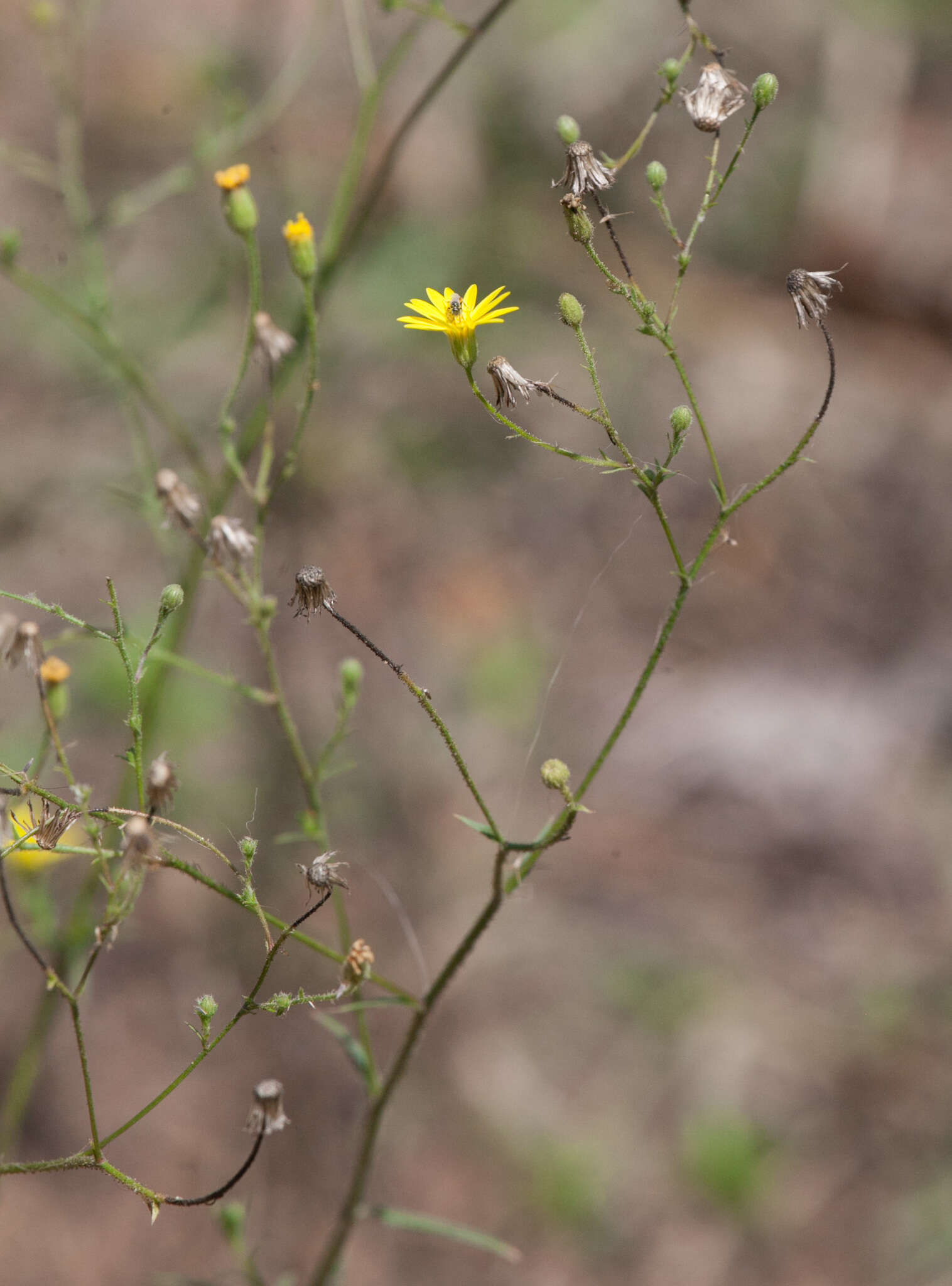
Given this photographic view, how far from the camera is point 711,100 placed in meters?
1.58

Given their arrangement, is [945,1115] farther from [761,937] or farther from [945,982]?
[761,937]

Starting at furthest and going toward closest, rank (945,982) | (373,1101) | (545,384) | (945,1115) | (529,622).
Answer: (529,622) → (945,982) → (945,1115) → (373,1101) → (545,384)

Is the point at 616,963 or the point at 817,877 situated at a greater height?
the point at 817,877

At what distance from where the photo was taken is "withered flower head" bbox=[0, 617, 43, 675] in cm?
144

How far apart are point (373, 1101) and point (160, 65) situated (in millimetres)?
6794

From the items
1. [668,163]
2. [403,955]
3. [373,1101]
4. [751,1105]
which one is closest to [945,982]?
[751,1105]

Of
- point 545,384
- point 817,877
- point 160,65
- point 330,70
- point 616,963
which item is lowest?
point 545,384

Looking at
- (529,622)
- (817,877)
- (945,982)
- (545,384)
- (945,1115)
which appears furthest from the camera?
(529,622)

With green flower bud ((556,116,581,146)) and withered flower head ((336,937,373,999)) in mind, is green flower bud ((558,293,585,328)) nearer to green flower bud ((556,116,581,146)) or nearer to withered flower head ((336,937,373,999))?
green flower bud ((556,116,581,146))

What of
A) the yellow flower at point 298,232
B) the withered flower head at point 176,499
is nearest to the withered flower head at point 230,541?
the withered flower head at point 176,499

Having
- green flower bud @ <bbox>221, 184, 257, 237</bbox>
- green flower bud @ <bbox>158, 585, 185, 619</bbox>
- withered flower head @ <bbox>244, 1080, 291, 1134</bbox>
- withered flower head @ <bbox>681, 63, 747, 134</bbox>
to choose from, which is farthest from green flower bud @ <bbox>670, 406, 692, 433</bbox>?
withered flower head @ <bbox>244, 1080, 291, 1134</bbox>

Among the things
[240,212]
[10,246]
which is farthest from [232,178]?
[10,246]

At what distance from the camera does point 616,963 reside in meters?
4.26

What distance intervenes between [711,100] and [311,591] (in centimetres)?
95
